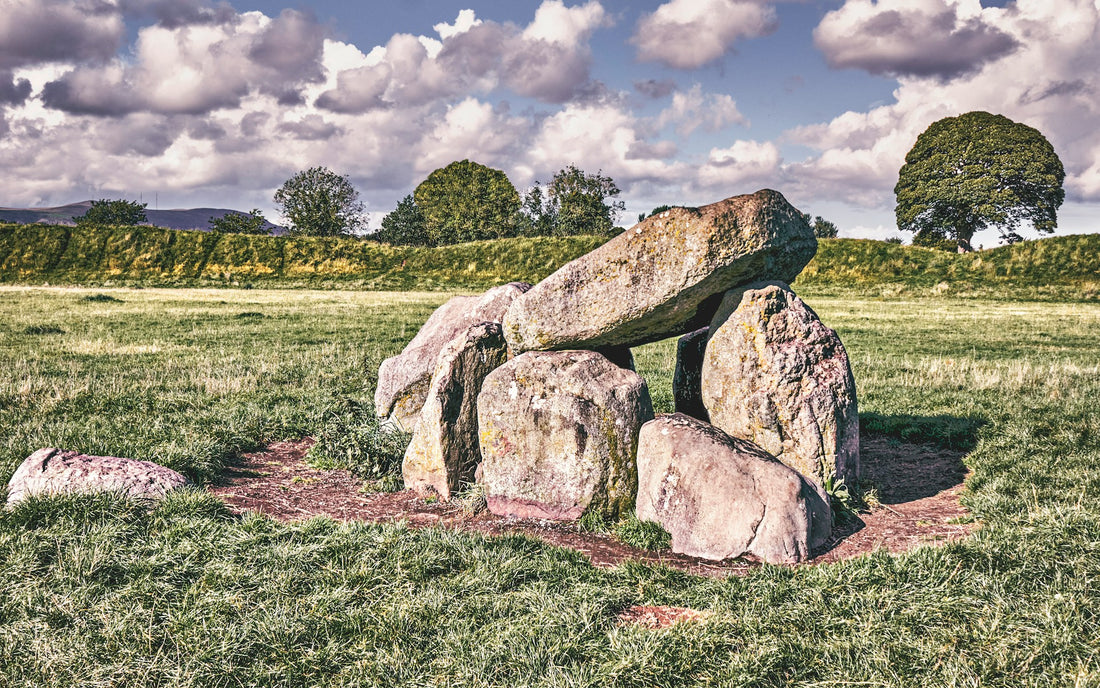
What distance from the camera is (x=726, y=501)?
7.42m

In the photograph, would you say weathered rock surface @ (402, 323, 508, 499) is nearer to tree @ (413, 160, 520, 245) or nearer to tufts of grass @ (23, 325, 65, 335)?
tufts of grass @ (23, 325, 65, 335)

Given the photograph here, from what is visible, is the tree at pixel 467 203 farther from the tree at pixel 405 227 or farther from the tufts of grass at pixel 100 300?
the tufts of grass at pixel 100 300

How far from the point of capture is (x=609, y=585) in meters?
6.50

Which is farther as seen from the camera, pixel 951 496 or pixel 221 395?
pixel 221 395

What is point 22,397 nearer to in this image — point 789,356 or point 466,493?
point 466,493

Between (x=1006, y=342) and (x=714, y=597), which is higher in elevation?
(x=1006, y=342)

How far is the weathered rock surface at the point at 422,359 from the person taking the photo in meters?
11.1

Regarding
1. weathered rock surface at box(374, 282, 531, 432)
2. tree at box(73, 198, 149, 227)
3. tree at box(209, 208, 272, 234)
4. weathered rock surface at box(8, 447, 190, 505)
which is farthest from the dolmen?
tree at box(73, 198, 149, 227)

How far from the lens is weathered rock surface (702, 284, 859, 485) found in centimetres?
880

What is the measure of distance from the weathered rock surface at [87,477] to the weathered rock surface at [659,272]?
467 cm

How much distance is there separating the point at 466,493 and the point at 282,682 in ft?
13.5

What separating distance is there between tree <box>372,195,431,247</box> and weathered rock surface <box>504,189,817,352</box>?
94500 millimetres

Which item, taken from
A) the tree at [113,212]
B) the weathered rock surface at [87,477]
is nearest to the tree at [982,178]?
the weathered rock surface at [87,477]

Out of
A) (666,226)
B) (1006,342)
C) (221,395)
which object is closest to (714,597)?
(666,226)
